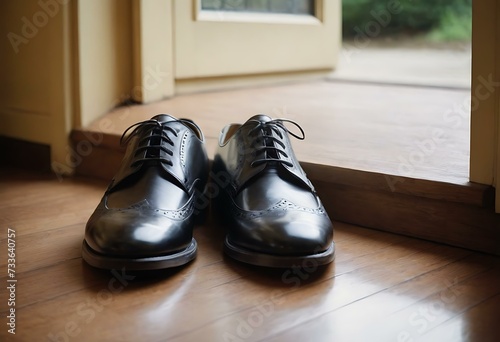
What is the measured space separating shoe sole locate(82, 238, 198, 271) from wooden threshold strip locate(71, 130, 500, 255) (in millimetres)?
322

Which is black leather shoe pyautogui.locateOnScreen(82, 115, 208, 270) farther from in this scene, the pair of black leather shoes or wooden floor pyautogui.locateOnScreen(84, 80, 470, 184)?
wooden floor pyautogui.locateOnScreen(84, 80, 470, 184)

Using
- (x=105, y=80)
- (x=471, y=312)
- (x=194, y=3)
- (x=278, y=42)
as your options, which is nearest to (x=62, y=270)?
(x=471, y=312)

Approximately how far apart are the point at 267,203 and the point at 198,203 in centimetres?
19

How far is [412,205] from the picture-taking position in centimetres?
107

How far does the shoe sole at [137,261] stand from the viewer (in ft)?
2.90

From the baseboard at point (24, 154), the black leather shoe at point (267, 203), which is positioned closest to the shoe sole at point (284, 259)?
the black leather shoe at point (267, 203)

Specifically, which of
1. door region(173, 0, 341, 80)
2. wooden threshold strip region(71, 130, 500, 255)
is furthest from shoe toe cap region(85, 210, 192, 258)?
door region(173, 0, 341, 80)

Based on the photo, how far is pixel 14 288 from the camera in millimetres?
876

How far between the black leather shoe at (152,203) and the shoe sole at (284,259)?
0.25ft

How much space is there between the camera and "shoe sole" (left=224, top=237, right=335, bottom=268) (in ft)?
2.96

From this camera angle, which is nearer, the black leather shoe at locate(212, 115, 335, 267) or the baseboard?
the black leather shoe at locate(212, 115, 335, 267)

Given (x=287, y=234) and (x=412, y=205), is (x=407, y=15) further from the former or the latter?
(x=287, y=234)

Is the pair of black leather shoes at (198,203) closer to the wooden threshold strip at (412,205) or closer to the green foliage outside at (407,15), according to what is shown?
the wooden threshold strip at (412,205)

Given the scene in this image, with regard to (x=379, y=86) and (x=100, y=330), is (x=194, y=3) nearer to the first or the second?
(x=379, y=86)
